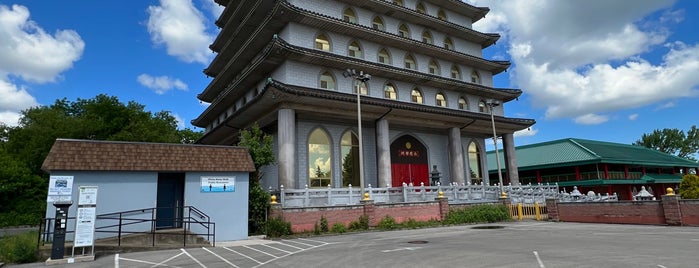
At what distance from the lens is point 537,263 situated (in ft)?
30.4

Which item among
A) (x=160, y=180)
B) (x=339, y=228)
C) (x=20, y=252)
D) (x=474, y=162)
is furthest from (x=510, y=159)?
(x=20, y=252)

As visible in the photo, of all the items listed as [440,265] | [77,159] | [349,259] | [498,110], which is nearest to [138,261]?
[77,159]

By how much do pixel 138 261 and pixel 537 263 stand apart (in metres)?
10.7

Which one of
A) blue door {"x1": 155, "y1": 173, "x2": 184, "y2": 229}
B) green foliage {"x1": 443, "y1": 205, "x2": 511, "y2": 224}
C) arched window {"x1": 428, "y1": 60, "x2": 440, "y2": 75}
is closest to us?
blue door {"x1": 155, "y1": 173, "x2": 184, "y2": 229}

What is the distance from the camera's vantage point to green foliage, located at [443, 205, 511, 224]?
2286cm

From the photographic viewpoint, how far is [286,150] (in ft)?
71.9

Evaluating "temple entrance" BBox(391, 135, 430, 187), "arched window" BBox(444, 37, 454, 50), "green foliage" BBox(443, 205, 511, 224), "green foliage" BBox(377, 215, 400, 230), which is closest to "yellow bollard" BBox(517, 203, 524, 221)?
"green foliage" BBox(443, 205, 511, 224)

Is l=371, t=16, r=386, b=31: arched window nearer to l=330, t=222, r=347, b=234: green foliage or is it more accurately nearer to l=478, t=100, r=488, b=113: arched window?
l=478, t=100, r=488, b=113: arched window

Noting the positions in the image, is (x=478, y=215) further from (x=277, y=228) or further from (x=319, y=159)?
(x=277, y=228)

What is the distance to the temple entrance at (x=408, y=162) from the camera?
29281 mm

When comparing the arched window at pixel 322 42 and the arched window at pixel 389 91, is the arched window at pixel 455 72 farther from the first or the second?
the arched window at pixel 322 42

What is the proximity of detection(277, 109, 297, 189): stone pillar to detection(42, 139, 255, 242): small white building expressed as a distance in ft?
14.8

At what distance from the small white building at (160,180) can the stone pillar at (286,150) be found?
4.50 meters

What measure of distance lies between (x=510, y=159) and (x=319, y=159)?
55.9 feet
